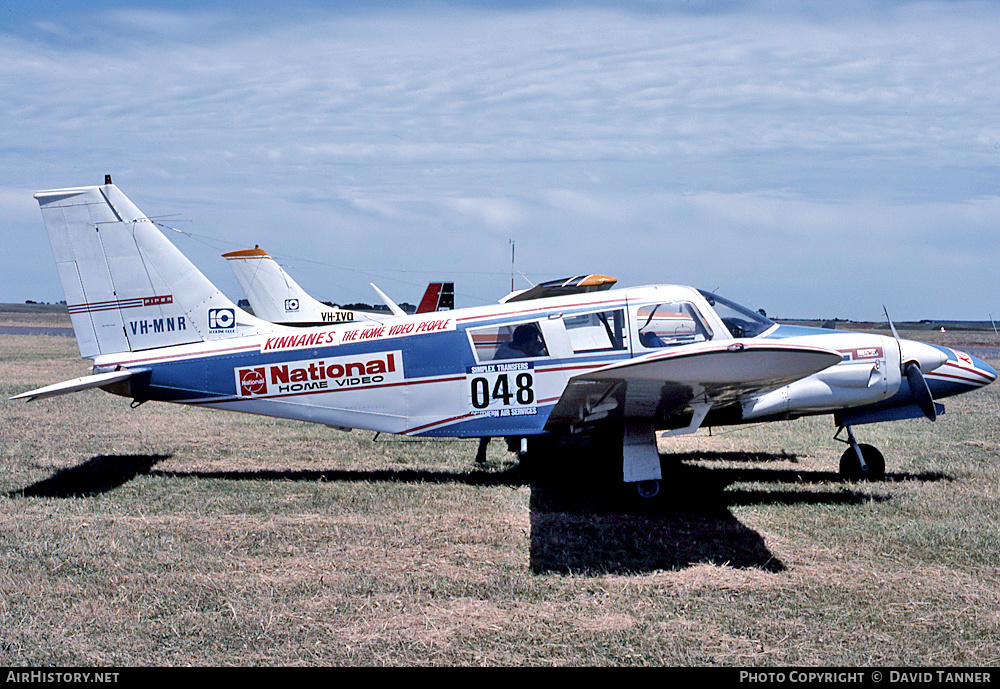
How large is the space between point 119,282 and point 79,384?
144cm

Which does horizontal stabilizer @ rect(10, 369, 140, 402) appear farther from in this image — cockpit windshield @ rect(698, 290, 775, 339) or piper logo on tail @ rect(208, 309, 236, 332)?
cockpit windshield @ rect(698, 290, 775, 339)

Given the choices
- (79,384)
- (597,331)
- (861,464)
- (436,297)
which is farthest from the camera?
(436,297)

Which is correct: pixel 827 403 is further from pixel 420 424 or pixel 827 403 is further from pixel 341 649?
pixel 341 649

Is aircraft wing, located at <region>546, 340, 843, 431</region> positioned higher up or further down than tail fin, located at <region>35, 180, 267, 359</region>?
further down

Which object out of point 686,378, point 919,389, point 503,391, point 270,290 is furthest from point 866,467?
point 270,290

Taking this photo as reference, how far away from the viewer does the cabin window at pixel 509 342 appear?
8.25m

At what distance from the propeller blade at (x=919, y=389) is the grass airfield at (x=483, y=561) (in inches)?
A: 33.6

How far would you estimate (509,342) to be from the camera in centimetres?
833

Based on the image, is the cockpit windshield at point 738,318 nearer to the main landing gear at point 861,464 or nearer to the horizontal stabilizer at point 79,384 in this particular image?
the main landing gear at point 861,464

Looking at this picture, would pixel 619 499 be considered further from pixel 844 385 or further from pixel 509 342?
pixel 844 385

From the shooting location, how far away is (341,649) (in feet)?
14.7

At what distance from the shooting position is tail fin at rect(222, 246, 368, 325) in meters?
20.3

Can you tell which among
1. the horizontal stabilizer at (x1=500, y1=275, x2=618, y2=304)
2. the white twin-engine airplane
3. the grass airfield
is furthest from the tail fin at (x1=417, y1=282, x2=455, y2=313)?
the grass airfield

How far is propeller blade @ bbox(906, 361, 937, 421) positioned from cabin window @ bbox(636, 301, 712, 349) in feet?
8.06
